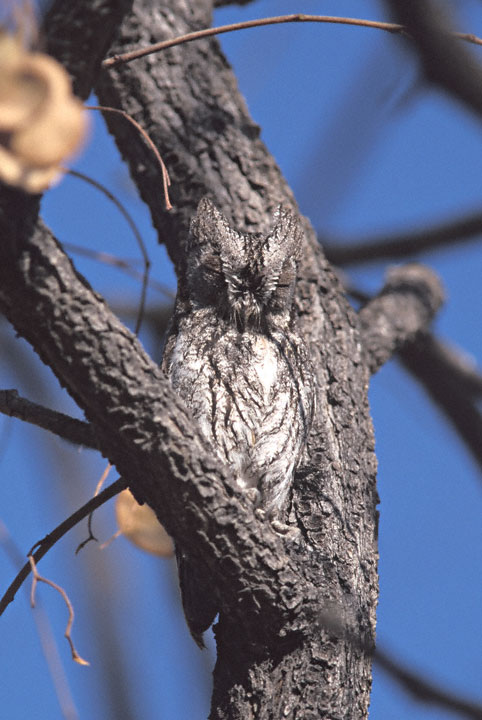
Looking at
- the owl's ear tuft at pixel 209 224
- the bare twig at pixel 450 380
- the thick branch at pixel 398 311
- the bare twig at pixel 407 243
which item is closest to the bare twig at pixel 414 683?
the thick branch at pixel 398 311

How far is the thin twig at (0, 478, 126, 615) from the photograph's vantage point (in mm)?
2146

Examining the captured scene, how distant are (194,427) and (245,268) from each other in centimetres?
119

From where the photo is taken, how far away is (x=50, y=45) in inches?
64.4

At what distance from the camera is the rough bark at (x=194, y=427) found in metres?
1.88

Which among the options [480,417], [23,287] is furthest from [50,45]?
[480,417]

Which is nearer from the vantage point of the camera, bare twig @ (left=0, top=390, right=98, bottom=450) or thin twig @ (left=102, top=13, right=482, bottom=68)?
thin twig @ (left=102, top=13, right=482, bottom=68)

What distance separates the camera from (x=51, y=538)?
226cm

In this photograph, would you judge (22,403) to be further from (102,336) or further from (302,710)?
(302,710)

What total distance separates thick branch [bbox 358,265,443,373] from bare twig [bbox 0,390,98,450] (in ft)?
5.02

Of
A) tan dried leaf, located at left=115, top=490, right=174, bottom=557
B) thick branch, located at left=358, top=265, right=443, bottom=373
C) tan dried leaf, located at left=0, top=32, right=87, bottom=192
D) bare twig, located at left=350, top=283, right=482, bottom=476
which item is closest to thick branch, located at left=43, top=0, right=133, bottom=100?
tan dried leaf, located at left=0, top=32, right=87, bottom=192

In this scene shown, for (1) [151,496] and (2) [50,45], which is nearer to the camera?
(2) [50,45]

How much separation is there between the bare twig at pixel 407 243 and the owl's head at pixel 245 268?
2.83ft

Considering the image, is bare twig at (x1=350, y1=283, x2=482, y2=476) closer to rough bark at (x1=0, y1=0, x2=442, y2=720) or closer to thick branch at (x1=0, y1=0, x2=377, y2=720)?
rough bark at (x1=0, y1=0, x2=442, y2=720)

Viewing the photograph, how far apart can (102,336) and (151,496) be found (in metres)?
0.50
